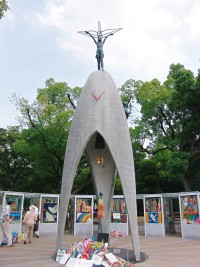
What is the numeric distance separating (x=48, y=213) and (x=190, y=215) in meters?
7.90

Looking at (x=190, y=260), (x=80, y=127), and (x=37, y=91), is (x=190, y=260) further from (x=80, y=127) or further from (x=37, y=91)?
(x=37, y=91)

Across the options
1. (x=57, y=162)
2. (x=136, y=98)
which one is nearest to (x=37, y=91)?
(x=57, y=162)

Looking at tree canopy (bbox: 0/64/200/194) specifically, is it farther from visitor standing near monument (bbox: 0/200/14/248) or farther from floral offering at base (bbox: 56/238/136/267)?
floral offering at base (bbox: 56/238/136/267)

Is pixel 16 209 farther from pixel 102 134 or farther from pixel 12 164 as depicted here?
pixel 12 164

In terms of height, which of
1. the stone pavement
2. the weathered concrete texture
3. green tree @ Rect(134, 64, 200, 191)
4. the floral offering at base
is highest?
green tree @ Rect(134, 64, 200, 191)

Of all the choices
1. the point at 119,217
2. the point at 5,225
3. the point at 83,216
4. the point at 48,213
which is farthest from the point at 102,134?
the point at 48,213

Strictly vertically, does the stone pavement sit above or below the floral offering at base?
below

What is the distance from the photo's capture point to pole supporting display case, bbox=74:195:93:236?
1502 centimetres

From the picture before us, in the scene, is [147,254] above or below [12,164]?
below

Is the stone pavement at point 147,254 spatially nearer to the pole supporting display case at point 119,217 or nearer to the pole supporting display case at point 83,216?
the pole supporting display case at point 83,216

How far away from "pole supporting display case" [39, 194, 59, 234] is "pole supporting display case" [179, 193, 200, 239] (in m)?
7.16

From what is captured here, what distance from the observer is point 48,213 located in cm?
1502

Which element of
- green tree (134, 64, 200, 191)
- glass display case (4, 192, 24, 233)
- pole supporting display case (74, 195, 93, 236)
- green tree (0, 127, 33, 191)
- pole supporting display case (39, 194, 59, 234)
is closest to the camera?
glass display case (4, 192, 24, 233)

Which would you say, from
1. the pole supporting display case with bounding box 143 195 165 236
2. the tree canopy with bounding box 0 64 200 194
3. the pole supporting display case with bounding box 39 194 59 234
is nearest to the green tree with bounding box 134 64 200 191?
the tree canopy with bounding box 0 64 200 194
